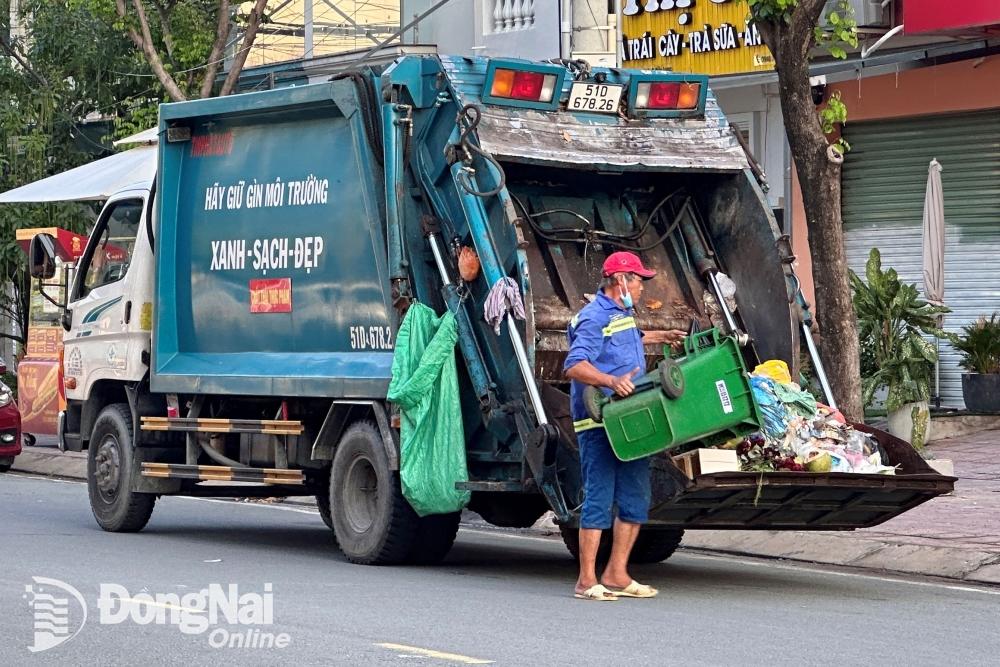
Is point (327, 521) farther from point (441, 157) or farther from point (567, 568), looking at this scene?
point (441, 157)

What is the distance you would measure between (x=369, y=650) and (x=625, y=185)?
470 cm

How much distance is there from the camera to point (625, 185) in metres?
11.5

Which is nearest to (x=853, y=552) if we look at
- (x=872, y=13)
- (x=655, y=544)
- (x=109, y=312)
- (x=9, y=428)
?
(x=655, y=544)

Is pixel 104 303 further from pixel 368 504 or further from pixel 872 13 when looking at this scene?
pixel 872 13

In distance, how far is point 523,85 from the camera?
10.6 meters

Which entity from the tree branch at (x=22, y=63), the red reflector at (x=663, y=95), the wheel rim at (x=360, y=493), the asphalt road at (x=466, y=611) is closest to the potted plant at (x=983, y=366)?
the asphalt road at (x=466, y=611)

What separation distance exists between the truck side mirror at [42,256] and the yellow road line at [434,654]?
676 centimetres

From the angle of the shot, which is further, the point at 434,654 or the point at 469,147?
the point at 469,147

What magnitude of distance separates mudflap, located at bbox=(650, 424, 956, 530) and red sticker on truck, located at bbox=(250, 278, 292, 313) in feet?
10.9

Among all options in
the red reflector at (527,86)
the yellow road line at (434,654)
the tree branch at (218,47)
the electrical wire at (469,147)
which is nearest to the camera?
the yellow road line at (434,654)

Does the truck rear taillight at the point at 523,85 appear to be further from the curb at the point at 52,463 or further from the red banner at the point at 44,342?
the red banner at the point at 44,342

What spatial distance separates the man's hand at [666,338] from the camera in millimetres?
10141

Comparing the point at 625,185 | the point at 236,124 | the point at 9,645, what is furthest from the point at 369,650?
the point at 236,124

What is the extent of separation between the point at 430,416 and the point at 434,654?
2978 millimetres
